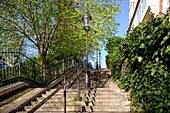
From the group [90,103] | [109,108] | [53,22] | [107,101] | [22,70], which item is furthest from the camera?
[53,22]

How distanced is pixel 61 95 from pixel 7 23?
9.27 metres

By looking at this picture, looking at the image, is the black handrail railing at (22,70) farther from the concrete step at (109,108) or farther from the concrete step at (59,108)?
the concrete step at (109,108)

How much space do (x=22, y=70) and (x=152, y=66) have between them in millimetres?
6965

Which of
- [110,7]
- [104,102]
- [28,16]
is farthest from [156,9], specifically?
[28,16]

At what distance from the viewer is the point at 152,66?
515cm

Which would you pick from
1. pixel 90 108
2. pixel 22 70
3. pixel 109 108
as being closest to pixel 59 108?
pixel 90 108

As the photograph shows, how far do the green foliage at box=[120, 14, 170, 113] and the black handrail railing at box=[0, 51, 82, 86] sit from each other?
4.76 metres

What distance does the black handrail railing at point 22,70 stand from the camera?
9.18 m

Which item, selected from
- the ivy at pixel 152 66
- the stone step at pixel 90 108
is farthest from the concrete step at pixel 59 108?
the ivy at pixel 152 66

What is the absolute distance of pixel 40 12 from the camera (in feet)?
50.2

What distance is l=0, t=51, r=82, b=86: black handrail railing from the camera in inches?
362

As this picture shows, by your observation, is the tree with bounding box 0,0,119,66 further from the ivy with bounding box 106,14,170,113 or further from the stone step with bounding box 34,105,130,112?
the stone step with bounding box 34,105,130,112

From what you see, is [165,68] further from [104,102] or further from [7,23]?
[7,23]

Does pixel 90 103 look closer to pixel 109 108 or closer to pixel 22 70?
pixel 109 108
